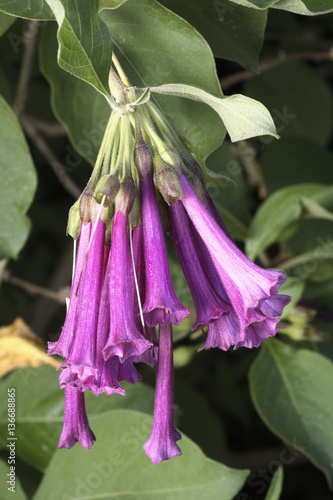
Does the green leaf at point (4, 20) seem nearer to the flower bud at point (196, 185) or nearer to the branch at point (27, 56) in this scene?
the branch at point (27, 56)

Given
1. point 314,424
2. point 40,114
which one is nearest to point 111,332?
point 314,424

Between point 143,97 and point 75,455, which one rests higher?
point 143,97

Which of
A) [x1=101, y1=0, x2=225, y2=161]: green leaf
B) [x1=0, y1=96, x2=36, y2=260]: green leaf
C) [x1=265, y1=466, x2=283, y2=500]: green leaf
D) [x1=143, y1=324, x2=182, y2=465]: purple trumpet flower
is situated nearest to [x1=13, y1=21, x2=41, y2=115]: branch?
[x1=0, y1=96, x2=36, y2=260]: green leaf

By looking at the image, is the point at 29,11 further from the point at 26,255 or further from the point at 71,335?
the point at 26,255

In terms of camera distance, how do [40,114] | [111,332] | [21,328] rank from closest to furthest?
[111,332]
[21,328]
[40,114]

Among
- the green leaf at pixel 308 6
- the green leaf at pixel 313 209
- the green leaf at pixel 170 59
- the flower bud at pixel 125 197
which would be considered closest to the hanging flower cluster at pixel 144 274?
the flower bud at pixel 125 197

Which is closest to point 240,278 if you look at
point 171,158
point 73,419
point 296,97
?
point 171,158
